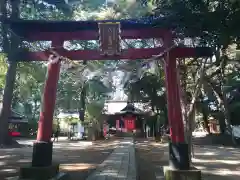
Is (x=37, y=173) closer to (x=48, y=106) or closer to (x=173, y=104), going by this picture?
(x=48, y=106)

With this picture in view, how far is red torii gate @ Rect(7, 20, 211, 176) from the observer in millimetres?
6492

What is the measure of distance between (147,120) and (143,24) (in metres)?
21.8

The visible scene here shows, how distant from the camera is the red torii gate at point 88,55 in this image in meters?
6.49

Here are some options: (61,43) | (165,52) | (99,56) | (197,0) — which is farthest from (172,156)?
(61,43)

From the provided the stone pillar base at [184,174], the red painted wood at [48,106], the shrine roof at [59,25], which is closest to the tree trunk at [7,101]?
the shrine roof at [59,25]

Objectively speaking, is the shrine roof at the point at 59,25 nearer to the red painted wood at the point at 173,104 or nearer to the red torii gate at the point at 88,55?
the red torii gate at the point at 88,55

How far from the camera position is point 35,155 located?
6.32 metres

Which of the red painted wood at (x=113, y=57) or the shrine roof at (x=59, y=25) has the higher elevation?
the shrine roof at (x=59, y=25)

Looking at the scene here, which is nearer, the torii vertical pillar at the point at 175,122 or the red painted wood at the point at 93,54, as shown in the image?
the torii vertical pillar at the point at 175,122

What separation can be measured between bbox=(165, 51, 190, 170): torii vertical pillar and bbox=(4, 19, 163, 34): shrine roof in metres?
1.23

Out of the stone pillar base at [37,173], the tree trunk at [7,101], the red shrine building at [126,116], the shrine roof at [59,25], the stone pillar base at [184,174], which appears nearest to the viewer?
the stone pillar base at [37,173]

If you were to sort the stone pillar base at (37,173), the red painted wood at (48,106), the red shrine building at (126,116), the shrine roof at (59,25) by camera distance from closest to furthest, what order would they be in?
the stone pillar base at (37,173) → the red painted wood at (48,106) → the shrine roof at (59,25) → the red shrine building at (126,116)

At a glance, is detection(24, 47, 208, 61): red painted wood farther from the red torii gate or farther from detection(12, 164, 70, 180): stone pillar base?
detection(12, 164, 70, 180): stone pillar base

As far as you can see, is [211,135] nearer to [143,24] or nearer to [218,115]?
[218,115]
